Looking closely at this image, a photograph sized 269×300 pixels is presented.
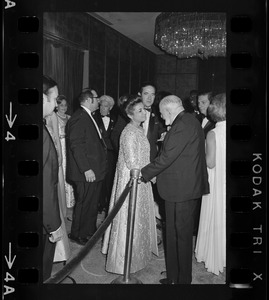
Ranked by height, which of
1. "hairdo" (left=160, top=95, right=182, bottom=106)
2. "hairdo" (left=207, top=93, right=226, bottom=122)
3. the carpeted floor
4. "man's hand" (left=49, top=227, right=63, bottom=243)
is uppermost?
"hairdo" (left=160, top=95, right=182, bottom=106)

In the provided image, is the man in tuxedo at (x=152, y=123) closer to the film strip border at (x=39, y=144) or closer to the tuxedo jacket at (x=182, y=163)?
the tuxedo jacket at (x=182, y=163)

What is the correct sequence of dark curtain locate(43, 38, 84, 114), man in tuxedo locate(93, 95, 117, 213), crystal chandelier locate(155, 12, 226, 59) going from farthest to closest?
man in tuxedo locate(93, 95, 117, 213), crystal chandelier locate(155, 12, 226, 59), dark curtain locate(43, 38, 84, 114)

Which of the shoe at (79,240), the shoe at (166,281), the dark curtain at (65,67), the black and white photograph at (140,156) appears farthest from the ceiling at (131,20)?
the shoe at (166,281)

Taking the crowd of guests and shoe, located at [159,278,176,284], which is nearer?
the crowd of guests

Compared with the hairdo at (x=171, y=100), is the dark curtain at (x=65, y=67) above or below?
above

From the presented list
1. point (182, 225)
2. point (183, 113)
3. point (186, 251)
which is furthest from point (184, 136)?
point (186, 251)

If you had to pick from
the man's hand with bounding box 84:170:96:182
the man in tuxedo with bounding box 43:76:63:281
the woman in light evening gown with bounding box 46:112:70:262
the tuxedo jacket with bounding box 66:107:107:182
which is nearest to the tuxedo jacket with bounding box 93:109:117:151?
the tuxedo jacket with bounding box 66:107:107:182

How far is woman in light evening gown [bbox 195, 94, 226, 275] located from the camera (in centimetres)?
254

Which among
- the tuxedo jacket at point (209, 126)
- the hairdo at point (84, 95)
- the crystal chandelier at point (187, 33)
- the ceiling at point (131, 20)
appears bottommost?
the tuxedo jacket at point (209, 126)

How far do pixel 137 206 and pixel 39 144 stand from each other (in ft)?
3.32

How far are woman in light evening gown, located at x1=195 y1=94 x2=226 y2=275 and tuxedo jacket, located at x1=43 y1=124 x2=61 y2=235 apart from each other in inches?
37.2

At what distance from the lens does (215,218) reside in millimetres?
2662

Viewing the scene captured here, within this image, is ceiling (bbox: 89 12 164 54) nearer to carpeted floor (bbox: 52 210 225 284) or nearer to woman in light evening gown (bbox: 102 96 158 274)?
woman in light evening gown (bbox: 102 96 158 274)

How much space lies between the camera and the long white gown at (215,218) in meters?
2.56
